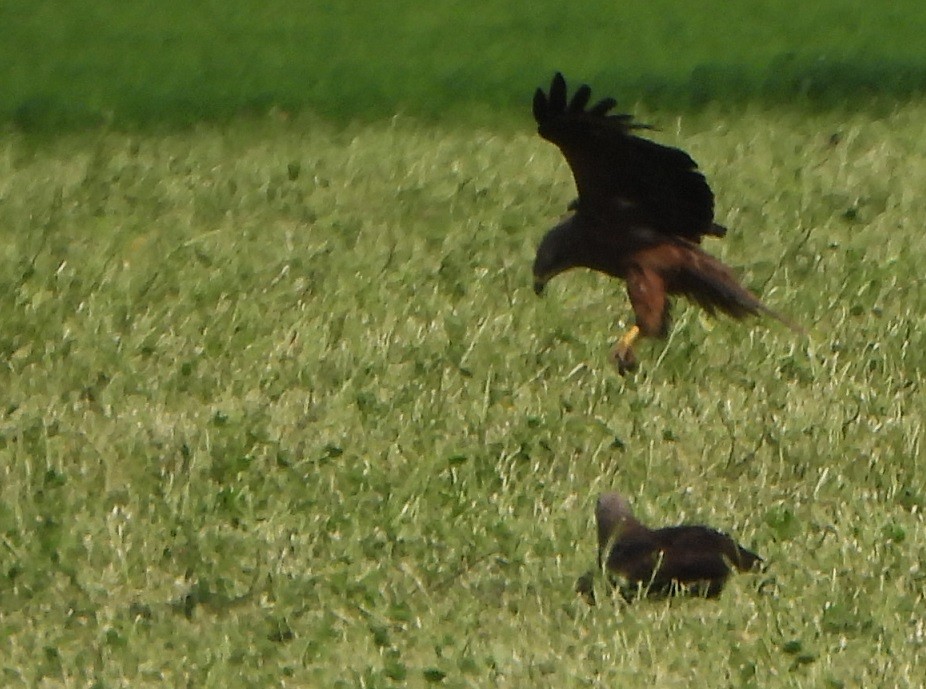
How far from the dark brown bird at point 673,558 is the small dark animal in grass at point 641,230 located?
3.26 feet

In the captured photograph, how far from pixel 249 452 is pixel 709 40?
298 inches

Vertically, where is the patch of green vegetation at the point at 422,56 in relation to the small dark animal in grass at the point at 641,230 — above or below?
below

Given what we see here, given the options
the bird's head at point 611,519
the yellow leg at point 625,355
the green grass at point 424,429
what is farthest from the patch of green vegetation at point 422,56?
the bird's head at point 611,519

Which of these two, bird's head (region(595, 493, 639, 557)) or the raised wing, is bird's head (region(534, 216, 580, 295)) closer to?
the raised wing

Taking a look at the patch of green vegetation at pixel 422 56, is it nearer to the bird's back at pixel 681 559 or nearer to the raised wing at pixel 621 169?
the raised wing at pixel 621 169

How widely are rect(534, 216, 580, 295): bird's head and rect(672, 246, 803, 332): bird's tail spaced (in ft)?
1.16

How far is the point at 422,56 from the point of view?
41.1 ft

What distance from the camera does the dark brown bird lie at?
4879mm

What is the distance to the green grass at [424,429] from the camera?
4.75 meters

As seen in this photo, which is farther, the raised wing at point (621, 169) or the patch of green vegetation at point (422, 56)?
the patch of green vegetation at point (422, 56)

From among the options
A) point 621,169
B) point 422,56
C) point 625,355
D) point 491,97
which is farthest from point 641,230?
point 422,56

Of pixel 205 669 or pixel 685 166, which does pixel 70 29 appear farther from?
pixel 205 669

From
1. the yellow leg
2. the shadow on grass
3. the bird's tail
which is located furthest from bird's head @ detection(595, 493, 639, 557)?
the shadow on grass

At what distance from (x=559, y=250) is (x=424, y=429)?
0.72 m
